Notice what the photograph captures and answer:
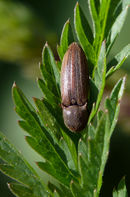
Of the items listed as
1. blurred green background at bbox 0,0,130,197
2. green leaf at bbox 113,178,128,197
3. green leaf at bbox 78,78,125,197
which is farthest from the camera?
blurred green background at bbox 0,0,130,197

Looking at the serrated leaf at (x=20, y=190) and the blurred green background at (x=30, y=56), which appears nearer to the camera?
the serrated leaf at (x=20, y=190)

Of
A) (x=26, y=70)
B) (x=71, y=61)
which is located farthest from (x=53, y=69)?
(x=26, y=70)

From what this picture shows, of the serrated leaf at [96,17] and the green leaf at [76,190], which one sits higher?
the serrated leaf at [96,17]

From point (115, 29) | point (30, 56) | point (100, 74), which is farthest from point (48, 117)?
point (30, 56)

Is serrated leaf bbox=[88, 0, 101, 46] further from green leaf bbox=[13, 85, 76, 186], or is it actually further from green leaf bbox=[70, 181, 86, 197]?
green leaf bbox=[70, 181, 86, 197]

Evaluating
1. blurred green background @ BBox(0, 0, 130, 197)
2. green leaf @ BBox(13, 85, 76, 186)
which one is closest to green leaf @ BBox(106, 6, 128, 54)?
green leaf @ BBox(13, 85, 76, 186)

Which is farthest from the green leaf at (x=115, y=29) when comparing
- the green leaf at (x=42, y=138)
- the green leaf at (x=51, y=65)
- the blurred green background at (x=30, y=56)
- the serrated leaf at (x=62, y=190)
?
the blurred green background at (x=30, y=56)

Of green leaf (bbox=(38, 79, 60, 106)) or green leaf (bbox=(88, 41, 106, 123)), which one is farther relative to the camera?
green leaf (bbox=(38, 79, 60, 106))

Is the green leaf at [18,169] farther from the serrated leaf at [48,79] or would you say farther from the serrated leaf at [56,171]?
the serrated leaf at [48,79]
